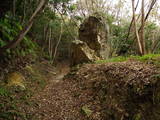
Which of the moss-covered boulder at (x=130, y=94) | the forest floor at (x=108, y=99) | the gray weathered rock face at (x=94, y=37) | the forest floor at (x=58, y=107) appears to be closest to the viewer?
the moss-covered boulder at (x=130, y=94)

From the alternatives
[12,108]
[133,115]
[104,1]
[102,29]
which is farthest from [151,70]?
[104,1]

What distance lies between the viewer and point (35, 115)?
446 cm

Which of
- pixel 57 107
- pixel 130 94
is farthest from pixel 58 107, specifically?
pixel 130 94

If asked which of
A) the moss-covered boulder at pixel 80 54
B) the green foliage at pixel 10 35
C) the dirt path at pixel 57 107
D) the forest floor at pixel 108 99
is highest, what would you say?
the green foliage at pixel 10 35

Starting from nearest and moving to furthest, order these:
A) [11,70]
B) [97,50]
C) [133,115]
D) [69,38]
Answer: [133,115] < [11,70] < [97,50] < [69,38]

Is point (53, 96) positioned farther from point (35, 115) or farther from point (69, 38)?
point (69, 38)

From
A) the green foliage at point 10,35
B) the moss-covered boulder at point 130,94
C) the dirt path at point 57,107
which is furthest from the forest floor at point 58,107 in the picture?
the green foliage at point 10,35

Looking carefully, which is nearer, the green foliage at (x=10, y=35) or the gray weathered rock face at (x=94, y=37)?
the green foliage at (x=10, y=35)

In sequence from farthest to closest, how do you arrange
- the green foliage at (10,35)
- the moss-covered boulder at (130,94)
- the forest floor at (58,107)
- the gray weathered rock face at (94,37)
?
the gray weathered rock face at (94,37) < the green foliage at (10,35) < the forest floor at (58,107) < the moss-covered boulder at (130,94)

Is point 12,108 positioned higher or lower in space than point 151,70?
lower

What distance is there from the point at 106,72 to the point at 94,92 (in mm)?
939

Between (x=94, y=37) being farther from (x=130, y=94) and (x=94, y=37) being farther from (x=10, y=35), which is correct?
(x=130, y=94)

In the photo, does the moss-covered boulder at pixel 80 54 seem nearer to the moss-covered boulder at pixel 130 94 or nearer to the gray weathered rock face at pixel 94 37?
the gray weathered rock face at pixel 94 37

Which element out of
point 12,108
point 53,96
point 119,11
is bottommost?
point 53,96
